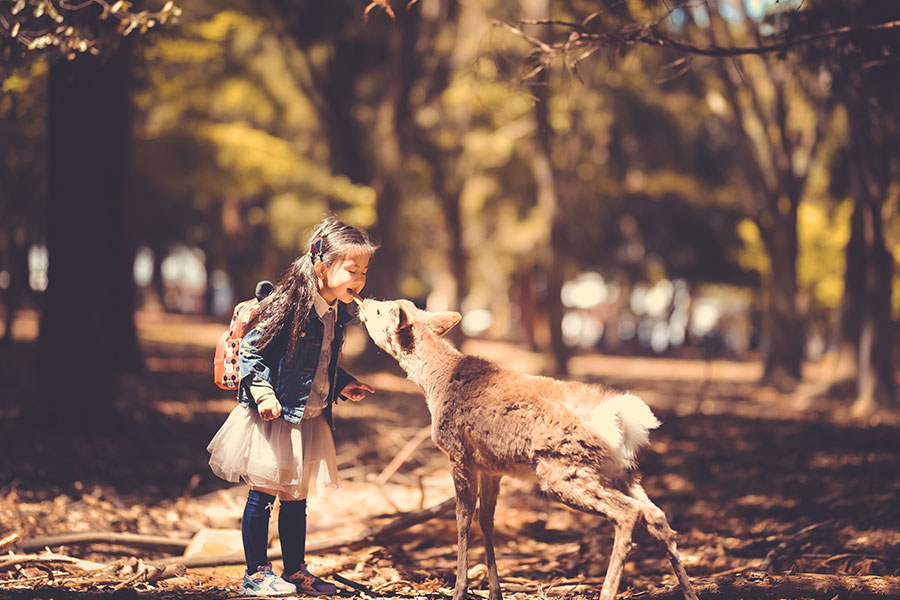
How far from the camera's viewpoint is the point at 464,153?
78.8ft

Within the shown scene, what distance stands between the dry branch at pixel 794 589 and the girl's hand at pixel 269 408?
2042 millimetres

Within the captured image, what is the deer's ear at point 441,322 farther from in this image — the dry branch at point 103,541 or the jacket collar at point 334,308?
the dry branch at point 103,541

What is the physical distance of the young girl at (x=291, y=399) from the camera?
421 cm

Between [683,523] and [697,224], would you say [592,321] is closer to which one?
[697,224]

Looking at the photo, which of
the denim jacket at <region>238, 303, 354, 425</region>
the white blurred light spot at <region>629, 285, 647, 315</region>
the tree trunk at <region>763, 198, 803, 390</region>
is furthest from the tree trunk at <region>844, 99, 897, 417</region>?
the white blurred light spot at <region>629, 285, 647, 315</region>

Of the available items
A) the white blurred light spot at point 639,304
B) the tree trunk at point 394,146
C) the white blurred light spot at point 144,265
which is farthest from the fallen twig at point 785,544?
the white blurred light spot at point 639,304

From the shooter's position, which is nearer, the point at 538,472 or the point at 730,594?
the point at 538,472

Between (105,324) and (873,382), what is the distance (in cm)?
1076

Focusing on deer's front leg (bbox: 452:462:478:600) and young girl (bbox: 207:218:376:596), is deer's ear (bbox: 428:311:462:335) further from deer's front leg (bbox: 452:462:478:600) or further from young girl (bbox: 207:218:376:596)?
deer's front leg (bbox: 452:462:478:600)

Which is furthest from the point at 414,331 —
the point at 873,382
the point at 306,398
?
the point at 873,382

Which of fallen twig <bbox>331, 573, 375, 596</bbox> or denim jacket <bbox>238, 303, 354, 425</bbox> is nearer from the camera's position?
denim jacket <bbox>238, 303, 354, 425</bbox>

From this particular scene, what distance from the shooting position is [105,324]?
830 cm

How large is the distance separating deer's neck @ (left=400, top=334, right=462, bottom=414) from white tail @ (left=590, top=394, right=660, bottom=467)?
769 mm

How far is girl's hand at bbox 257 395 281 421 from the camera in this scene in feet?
13.3
